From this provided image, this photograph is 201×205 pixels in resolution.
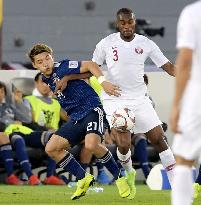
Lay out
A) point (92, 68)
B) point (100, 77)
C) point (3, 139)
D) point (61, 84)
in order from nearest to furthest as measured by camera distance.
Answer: point (100, 77) → point (92, 68) → point (61, 84) → point (3, 139)

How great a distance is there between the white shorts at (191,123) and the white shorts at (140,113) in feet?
17.0

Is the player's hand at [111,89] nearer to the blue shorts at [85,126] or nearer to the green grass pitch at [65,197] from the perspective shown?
the blue shorts at [85,126]

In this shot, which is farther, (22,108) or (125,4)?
(125,4)

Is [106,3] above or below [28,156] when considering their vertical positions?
above

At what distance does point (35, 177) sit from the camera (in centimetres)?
1553

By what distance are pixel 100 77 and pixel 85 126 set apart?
0.87 meters

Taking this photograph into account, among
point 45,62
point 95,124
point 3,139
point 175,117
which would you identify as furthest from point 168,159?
point 175,117

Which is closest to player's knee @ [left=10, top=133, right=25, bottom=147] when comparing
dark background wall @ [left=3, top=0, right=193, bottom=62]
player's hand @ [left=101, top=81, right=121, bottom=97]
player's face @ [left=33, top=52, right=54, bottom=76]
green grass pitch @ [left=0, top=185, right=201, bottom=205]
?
green grass pitch @ [left=0, top=185, right=201, bottom=205]

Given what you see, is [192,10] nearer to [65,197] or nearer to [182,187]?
[182,187]

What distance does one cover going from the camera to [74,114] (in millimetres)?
11648

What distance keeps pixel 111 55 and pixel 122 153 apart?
1.11 metres

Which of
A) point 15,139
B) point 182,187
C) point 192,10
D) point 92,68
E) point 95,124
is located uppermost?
point 192,10

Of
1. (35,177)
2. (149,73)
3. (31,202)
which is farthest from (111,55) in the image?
(149,73)

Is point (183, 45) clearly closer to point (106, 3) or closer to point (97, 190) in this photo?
point (97, 190)
